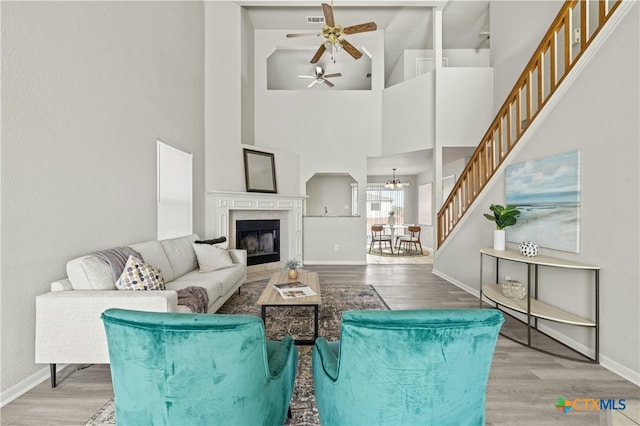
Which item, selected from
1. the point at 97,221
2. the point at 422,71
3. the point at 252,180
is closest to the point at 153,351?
the point at 97,221

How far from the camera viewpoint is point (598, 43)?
89.4 inches

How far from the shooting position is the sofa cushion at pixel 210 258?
3.65 metres

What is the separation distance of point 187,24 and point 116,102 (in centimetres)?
246

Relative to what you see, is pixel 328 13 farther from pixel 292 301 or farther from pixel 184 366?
pixel 184 366

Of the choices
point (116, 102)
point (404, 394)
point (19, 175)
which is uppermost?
point (116, 102)

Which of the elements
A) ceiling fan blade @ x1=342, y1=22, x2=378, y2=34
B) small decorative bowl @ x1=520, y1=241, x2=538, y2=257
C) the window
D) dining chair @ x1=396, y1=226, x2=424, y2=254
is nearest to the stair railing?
small decorative bowl @ x1=520, y1=241, x2=538, y2=257

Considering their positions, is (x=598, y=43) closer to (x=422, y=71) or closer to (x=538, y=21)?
(x=538, y=21)

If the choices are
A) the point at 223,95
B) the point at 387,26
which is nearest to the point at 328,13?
the point at 223,95

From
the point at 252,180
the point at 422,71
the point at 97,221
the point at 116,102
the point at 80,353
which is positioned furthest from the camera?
the point at 422,71

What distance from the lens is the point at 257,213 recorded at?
5684 millimetres

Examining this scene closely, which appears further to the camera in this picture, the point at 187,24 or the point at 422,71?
the point at 422,71

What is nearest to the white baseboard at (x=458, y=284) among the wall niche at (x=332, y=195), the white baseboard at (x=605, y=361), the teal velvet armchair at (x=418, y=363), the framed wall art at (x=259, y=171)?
the white baseboard at (x=605, y=361)

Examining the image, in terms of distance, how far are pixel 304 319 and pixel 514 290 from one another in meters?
2.20

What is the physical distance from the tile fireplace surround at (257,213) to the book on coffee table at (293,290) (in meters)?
Result: 2.53
